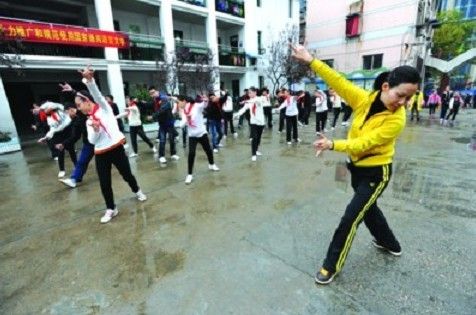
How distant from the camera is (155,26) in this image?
16.9 metres

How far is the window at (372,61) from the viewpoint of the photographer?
2205cm

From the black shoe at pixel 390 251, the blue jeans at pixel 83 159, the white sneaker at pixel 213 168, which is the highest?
the blue jeans at pixel 83 159

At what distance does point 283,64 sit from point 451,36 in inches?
789

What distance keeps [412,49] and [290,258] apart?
2325 cm

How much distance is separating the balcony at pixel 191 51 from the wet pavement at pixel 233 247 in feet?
31.3

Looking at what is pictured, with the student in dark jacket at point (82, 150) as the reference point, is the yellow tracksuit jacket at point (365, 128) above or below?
above

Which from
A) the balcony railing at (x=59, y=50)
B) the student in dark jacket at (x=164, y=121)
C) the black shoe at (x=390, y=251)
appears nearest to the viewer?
the black shoe at (x=390, y=251)

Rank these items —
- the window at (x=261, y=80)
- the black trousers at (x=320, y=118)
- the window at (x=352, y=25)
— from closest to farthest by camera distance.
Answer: the black trousers at (x=320, y=118)
the window at (x=261, y=80)
the window at (x=352, y=25)

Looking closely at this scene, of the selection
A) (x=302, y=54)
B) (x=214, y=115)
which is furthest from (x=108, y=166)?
(x=214, y=115)

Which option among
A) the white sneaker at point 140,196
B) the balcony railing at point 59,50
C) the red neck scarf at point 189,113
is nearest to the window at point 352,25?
the balcony railing at point 59,50

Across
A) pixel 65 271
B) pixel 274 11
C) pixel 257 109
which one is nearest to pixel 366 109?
pixel 65 271

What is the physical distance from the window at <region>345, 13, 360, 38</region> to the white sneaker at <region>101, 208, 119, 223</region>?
2490 cm

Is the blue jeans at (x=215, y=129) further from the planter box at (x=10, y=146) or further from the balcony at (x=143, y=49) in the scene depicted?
the balcony at (x=143, y=49)

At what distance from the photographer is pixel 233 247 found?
9.90ft
